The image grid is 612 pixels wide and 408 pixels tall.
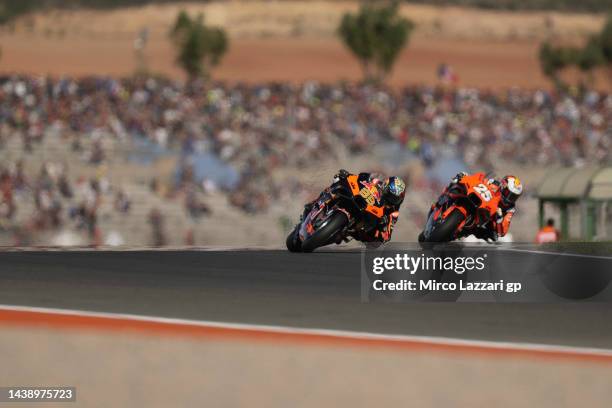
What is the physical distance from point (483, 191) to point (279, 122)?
19.3m

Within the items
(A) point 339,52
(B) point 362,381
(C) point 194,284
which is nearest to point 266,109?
(C) point 194,284

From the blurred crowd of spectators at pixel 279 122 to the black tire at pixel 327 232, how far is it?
13754 mm

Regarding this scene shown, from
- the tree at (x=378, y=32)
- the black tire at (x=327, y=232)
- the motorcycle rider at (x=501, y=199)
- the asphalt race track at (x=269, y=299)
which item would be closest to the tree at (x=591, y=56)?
the tree at (x=378, y=32)

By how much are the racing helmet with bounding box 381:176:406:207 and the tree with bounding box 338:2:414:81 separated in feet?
153

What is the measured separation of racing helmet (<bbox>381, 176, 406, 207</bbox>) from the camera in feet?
44.3

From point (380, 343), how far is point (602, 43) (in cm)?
6169

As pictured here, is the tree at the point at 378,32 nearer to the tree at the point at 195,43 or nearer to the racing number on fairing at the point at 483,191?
the tree at the point at 195,43

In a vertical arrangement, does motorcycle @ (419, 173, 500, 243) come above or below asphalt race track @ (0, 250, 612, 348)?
above

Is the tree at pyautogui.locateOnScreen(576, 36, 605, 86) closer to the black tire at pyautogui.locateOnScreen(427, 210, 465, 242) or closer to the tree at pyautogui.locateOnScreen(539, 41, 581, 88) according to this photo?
the tree at pyautogui.locateOnScreen(539, 41, 581, 88)

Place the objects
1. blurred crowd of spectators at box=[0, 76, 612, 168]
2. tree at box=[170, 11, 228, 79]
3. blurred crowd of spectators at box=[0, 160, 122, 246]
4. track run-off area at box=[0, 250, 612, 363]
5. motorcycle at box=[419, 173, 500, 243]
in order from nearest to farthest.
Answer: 1. track run-off area at box=[0, 250, 612, 363]
2. motorcycle at box=[419, 173, 500, 243]
3. blurred crowd of spectators at box=[0, 160, 122, 246]
4. blurred crowd of spectators at box=[0, 76, 612, 168]
5. tree at box=[170, 11, 228, 79]

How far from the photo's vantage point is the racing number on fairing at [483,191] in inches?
535

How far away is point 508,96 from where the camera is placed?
37.6 meters

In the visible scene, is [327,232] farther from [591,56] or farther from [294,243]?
[591,56]

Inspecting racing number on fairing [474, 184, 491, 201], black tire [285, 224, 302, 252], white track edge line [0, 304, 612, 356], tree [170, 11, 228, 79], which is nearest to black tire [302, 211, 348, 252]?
black tire [285, 224, 302, 252]
